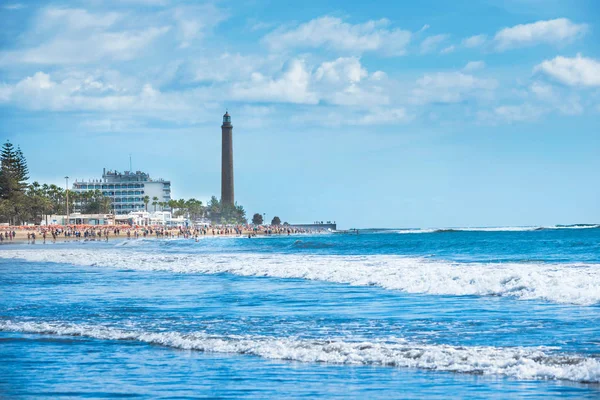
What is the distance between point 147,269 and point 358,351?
25.4 m

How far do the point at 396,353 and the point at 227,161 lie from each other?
17109 centimetres

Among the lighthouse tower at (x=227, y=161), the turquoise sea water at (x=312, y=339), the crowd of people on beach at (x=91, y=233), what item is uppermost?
the lighthouse tower at (x=227, y=161)

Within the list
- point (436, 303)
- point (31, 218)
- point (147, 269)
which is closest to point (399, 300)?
point (436, 303)

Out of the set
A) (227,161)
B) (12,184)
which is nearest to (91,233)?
(12,184)

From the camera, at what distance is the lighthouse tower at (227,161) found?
18175cm

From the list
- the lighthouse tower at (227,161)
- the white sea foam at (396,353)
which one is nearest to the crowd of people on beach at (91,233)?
the lighthouse tower at (227,161)

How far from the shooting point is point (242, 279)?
93.0 feet

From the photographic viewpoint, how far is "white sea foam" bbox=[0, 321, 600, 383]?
1012 cm

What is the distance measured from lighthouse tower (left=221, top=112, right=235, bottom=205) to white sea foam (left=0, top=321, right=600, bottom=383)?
168m

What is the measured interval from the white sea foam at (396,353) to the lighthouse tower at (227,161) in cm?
16833

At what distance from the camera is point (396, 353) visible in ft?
37.6

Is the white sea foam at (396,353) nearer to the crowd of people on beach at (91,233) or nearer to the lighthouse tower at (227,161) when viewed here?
the crowd of people on beach at (91,233)

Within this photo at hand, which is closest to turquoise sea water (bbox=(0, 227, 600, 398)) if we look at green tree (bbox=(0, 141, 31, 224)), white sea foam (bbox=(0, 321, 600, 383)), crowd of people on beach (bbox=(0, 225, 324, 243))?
white sea foam (bbox=(0, 321, 600, 383))

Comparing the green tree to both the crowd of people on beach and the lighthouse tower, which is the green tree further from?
the lighthouse tower
